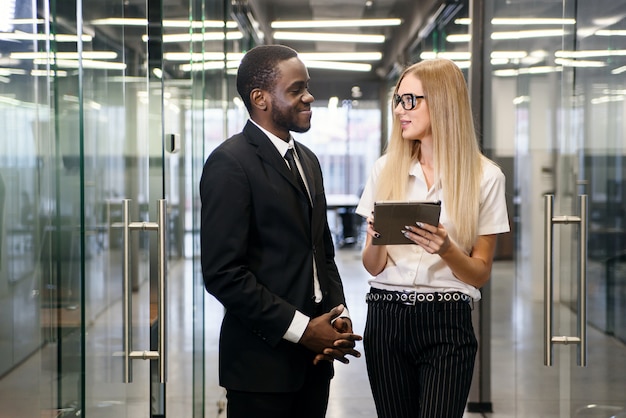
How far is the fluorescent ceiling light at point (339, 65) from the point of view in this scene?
531 centimetres

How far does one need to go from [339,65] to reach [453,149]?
3.04 m

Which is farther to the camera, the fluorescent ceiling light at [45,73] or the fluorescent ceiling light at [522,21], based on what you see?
the fluorescent ceiling light at [522,21]

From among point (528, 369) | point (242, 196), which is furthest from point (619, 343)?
point (242, 196)

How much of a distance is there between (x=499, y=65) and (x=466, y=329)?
2.63 metres

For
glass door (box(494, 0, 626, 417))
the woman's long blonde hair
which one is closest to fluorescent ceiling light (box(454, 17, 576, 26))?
glass door (box(494, 0, 626, 417))

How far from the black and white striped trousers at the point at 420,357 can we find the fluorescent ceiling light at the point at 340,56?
3.10 meters

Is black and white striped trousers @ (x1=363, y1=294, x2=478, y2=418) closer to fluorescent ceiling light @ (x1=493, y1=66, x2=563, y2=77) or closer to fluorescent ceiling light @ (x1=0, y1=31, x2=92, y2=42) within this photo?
fluorescent ceiling light @ (x1=0, y1=31, x2=92, y2=42)

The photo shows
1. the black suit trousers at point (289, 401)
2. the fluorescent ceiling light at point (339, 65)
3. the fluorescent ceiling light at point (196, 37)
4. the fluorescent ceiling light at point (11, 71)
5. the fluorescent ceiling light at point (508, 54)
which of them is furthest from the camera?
the fluorescent ceiling light at point (339, 65)

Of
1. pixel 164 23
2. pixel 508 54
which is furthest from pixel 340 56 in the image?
pixel 164 23

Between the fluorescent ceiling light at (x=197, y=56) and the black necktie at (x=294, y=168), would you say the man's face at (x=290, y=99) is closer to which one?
the black necktie at (x=294, y=168)

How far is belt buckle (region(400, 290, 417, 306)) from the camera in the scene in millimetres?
2383

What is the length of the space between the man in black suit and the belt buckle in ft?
0.76

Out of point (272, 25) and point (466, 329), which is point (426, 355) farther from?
point (272, 25)

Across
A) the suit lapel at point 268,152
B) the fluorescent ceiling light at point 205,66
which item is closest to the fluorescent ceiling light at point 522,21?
the fluorescent ceiling light at point 205,66
